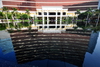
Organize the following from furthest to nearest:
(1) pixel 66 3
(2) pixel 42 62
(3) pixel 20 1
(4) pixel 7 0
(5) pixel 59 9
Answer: (1) pixel 66 3 → (3) pixel 20 1 → (4) pixel 7 0 → (5) pixel 59 9 → (2) pixel 42 62

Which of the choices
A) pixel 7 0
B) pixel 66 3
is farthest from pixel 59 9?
pixel 7 0

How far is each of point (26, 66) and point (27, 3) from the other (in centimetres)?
6536

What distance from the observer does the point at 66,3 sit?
64.5m

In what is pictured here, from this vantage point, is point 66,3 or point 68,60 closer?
point 68,60

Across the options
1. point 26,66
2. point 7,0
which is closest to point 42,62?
point 26,66

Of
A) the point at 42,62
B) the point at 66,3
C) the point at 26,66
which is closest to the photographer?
the point at 26,66

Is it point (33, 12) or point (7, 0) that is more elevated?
point (7, 0)

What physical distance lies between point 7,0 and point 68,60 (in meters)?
65.2

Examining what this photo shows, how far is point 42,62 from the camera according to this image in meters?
5.01

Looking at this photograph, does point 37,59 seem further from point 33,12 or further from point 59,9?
point 33,12

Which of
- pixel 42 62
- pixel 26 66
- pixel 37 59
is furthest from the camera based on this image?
pixel 37 59

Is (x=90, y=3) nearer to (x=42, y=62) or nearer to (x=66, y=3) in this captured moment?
(x=66, y=3)

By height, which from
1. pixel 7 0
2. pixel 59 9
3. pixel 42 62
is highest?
pixel 7 0

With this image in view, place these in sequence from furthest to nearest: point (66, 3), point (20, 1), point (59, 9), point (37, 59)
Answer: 1. point (66, 3)
2. point (20, 1)
3. point (59, 9)
4. point (37, 59)
